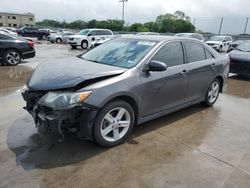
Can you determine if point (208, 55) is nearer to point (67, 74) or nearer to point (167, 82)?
point (167, 82)

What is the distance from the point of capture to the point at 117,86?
10.9ft

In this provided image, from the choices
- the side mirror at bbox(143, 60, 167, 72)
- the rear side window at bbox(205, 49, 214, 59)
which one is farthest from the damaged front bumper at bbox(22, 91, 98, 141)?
the rear side window at bbox(205, 49, 214, 59)

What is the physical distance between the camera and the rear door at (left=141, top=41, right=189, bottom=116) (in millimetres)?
3783

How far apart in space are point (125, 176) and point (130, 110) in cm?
102

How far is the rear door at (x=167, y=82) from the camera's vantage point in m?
3.78

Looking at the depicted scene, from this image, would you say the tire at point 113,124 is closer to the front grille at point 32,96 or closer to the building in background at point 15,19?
the front grille at point 32,96

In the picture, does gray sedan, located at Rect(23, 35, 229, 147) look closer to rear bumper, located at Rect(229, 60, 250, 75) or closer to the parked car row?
rear bumper, located at Rect(229, 60, 250, 75)

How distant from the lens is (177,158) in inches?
131

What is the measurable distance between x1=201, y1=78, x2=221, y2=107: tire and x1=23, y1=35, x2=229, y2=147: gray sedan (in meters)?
0.36

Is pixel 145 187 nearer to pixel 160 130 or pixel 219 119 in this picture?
pixel 160 130

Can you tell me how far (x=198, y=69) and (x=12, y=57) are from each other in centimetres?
824

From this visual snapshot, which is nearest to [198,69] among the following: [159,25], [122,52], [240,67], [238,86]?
[122,52]

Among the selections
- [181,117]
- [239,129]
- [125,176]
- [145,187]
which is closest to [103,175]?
[125,176]

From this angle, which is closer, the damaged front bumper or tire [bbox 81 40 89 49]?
the damaged front bumper
